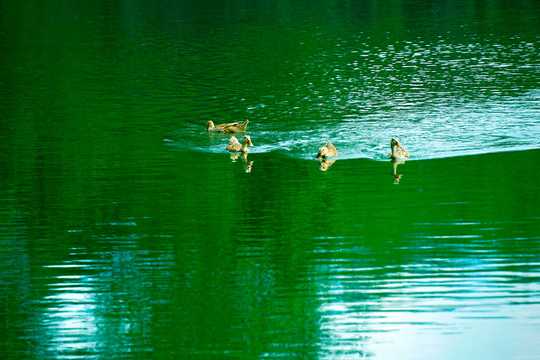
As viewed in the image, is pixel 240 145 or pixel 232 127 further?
pixel 232 127

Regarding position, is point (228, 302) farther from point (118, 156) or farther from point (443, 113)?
point (443, 113)

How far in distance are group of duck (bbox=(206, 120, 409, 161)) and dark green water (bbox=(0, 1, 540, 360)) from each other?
359mm

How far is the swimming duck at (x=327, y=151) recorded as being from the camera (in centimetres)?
2127

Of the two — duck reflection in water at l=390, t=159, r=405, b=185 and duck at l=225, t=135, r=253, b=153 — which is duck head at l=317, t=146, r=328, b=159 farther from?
duck at l=225, t=135, r=253, b=153

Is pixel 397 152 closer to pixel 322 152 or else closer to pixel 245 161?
pixel 322 152

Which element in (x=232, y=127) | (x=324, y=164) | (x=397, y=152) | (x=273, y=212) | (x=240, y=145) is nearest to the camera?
(x=273, y=212)

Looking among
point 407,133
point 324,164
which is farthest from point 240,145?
point 407,133

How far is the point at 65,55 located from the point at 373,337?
36544 millimetres

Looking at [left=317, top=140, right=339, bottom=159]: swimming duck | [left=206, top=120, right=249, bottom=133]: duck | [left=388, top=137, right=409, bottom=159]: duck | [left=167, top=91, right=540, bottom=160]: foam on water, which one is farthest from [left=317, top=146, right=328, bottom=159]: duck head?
[left=206, top=120, right=249, bottom=133]: duck

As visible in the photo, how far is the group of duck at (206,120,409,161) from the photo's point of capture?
21.1 m

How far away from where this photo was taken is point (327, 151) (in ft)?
70.3

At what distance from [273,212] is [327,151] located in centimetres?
477

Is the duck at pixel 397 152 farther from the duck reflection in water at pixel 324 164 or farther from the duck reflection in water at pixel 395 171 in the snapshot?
the duck reflection in water at pixel 324 164

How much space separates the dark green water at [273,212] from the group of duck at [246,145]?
36 cm
